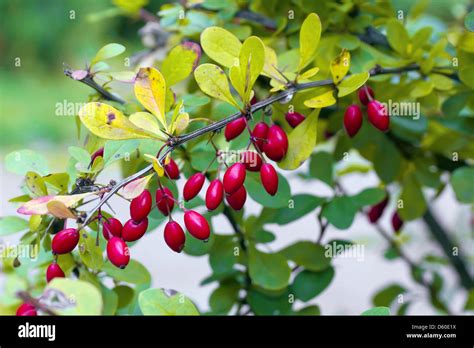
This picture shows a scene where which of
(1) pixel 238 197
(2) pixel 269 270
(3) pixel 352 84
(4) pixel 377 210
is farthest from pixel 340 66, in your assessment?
(4) pixel 377 210

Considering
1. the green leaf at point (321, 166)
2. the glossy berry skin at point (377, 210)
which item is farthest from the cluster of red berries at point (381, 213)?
the green leaf at point (321, 166)

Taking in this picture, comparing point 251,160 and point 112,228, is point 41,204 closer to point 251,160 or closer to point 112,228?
point 112,228

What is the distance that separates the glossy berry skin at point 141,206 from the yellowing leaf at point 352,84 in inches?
7.0

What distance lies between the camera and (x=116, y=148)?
58 cm

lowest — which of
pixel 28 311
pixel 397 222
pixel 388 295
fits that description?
pixel 388 295

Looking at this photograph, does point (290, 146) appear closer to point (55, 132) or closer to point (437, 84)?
point (437, 84)

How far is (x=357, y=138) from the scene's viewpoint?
83 centimetres

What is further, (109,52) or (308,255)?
(308,255)

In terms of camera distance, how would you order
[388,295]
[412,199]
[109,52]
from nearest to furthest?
1. [109,52]
2. [412,199]
3. [388,295]

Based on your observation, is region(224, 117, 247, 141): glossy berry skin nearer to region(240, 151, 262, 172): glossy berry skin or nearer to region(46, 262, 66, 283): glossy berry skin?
region(240, 151, 262, 172): glossy berry skin

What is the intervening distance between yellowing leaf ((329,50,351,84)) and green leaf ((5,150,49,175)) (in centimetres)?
26

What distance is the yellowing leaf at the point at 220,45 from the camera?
0.59m

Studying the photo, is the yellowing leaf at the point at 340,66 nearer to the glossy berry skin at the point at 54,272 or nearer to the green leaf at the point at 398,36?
the green leaf at the point at 398,36

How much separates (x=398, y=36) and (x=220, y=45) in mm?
213
